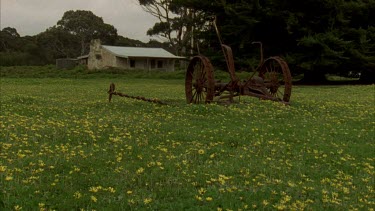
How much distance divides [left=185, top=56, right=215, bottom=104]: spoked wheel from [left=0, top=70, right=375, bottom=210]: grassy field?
108 inches

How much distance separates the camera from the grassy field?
5.51 meters

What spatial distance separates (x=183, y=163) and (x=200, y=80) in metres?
9.78

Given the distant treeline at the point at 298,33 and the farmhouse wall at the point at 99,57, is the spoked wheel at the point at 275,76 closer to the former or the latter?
the distant treeline at the point at 298,33

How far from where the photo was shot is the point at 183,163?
7.28 metres

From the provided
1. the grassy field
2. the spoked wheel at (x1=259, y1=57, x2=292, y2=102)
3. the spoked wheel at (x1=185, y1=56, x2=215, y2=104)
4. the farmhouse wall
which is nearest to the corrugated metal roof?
the farmhouse wall

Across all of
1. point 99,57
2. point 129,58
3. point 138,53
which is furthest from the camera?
point 99,57

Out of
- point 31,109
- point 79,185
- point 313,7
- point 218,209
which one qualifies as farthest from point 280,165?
point 313,7

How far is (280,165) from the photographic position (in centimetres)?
762

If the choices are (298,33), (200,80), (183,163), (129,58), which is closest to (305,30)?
(298,33)

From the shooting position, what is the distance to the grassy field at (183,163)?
551 cm

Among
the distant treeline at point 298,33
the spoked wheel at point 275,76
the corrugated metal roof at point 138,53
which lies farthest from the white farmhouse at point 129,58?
the spoked wheel at point 275,76

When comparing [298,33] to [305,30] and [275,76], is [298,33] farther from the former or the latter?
[275,76]

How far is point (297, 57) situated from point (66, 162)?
30.3 metres

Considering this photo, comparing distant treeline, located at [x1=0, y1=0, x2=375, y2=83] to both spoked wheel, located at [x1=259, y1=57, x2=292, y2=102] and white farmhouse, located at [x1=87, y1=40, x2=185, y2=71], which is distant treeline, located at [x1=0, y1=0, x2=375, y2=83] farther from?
white farmhouse, located at [x1=87, y1=40, x2=185, y2=71]
